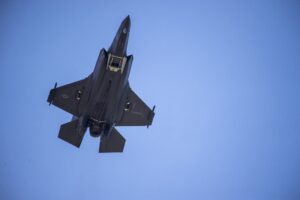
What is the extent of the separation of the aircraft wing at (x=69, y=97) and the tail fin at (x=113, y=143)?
412 cm

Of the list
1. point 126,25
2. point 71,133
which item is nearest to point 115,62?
point 126,25

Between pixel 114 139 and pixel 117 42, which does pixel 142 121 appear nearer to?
pixel 114 139

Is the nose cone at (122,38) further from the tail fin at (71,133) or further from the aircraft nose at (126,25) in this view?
the tail fin at (71,133)

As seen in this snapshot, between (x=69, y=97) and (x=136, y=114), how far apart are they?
6.79 metres

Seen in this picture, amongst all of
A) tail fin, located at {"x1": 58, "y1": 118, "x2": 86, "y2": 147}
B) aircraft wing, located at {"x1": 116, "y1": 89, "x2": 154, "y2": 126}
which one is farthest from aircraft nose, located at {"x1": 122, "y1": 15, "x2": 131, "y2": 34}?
tail fin, located at {"x1": 58, "y1": 118, "x2": 86, "y2": 147}

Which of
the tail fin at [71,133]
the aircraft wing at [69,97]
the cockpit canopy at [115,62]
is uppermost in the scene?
the cockpit canopy at [115,62]

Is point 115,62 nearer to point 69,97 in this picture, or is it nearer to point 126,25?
point 126,25

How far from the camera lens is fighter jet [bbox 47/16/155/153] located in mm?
28938

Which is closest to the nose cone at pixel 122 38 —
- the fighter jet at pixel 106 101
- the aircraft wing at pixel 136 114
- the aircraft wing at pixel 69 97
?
the fighter jet at pixel 106 101

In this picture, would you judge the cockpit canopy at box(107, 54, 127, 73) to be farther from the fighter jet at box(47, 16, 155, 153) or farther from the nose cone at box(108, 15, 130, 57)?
the nose cone at box(108, 15, 130, 57)

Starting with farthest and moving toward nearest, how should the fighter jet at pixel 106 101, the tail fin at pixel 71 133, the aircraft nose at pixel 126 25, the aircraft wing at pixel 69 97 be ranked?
the tail fin at pixel 71 133, the aircraft wing at pixel 69 97, the fighter jet at pixel 106 101, the aircraft nose at pixel 126 25

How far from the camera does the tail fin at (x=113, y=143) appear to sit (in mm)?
36125

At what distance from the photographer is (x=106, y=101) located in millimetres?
31172

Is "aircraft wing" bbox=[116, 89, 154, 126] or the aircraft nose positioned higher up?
the aircraft nose
